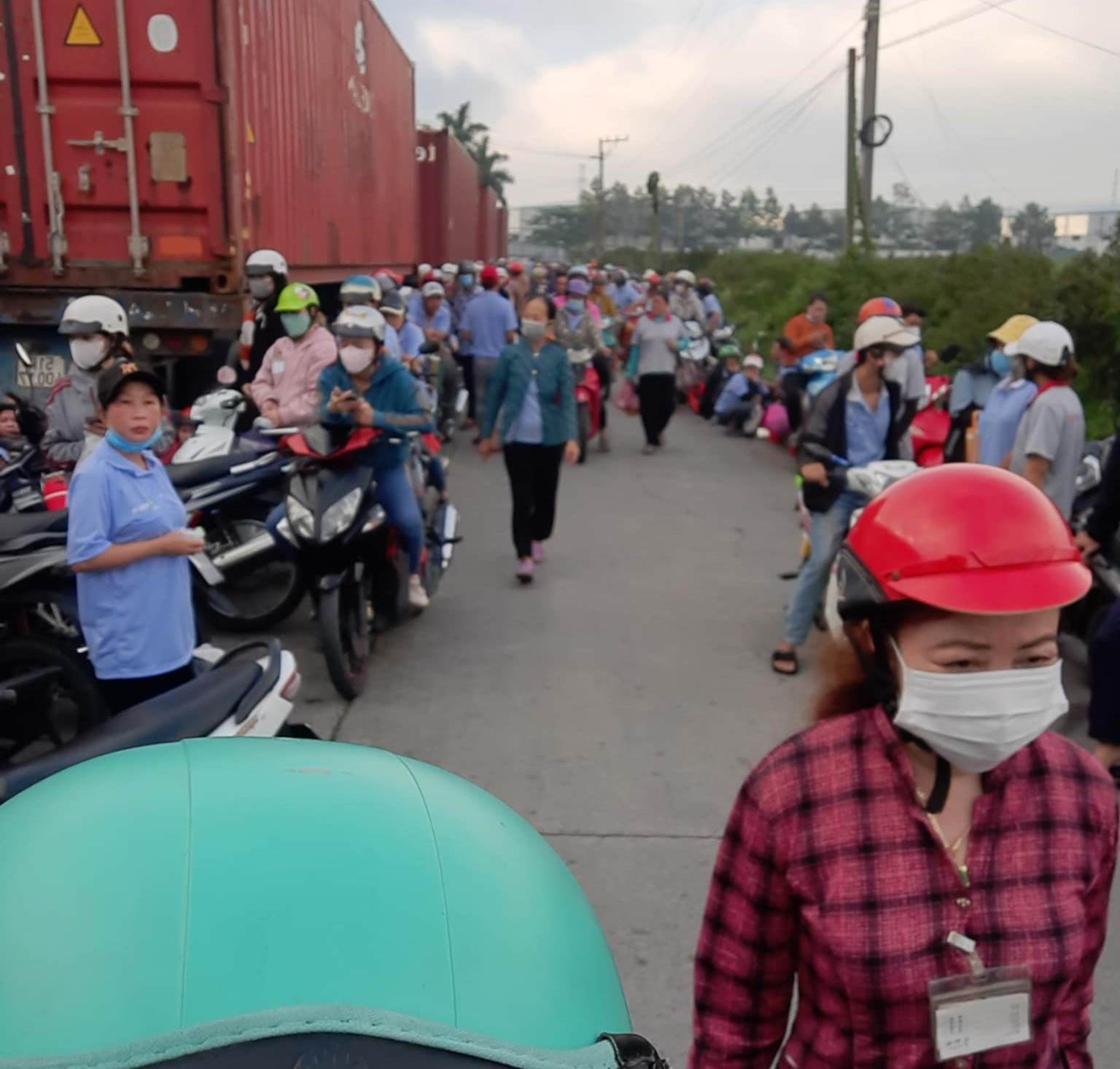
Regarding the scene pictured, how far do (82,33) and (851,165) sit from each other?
57.9 feet

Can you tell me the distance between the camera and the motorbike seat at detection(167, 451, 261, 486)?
6.32 m

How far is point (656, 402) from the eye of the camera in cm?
1348

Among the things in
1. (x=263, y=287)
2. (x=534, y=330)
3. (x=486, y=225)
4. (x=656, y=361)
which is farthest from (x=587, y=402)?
(x=486, y=225)

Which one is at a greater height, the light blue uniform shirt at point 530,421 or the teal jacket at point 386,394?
the teal jacket at point 386,394

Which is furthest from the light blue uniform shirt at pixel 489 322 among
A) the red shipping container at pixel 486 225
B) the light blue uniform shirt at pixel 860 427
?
the red shipping container at pixel 486 225

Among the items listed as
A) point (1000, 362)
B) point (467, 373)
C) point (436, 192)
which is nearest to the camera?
point (1000, 362)

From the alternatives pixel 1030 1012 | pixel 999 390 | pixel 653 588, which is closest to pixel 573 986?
pixel 1030 1012

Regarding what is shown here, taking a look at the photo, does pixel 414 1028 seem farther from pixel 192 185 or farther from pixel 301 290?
pixel 192 185

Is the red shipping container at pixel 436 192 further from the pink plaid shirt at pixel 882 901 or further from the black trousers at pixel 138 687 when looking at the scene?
the pink plaid shirt at pixel 882 901

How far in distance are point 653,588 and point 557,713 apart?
91.9 inches

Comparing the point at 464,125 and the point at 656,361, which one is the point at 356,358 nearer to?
the point at 656,361

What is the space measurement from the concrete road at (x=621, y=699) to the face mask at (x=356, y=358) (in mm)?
1473

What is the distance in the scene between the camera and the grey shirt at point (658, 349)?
13.1 metres

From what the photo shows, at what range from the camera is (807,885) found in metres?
1.77
